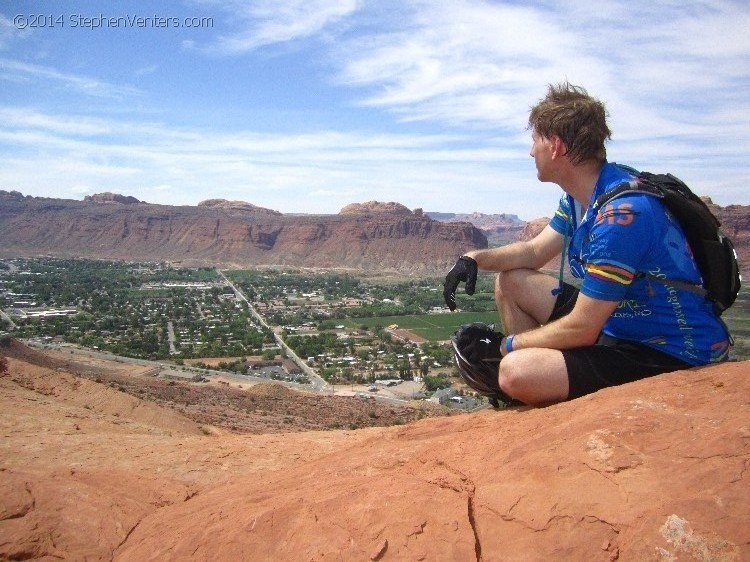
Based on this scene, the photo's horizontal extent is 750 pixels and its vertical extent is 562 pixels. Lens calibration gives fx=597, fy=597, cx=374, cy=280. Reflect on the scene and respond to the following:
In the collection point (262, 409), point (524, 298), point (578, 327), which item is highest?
point (524, 298)

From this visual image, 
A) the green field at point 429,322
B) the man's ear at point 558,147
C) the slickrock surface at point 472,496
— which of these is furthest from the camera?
the green field at point 429,322

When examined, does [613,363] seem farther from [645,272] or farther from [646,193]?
[646,193]

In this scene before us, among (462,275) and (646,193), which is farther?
(462,275)

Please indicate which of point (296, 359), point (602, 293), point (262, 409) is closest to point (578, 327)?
point (602, 293)

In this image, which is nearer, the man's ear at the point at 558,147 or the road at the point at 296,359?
the man's ear at the point at 558,147

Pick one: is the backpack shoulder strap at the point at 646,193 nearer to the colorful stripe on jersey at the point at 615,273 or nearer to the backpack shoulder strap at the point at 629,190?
the backpack shoulder strap at the point at 629,190

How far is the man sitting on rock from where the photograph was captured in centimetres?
348

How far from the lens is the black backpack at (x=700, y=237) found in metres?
3.57

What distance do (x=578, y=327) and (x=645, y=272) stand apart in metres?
0.51

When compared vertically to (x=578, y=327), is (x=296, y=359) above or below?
below

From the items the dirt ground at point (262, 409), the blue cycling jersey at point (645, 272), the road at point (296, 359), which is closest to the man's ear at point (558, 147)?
the blue cycling jersey at point (645, 272)

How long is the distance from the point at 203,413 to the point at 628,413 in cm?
1587

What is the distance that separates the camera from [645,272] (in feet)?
11.8

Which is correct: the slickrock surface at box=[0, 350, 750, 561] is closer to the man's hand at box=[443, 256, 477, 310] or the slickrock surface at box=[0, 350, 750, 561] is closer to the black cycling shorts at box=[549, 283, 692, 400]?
the black cycling shorts at box=[549, 283, 692, 400]
